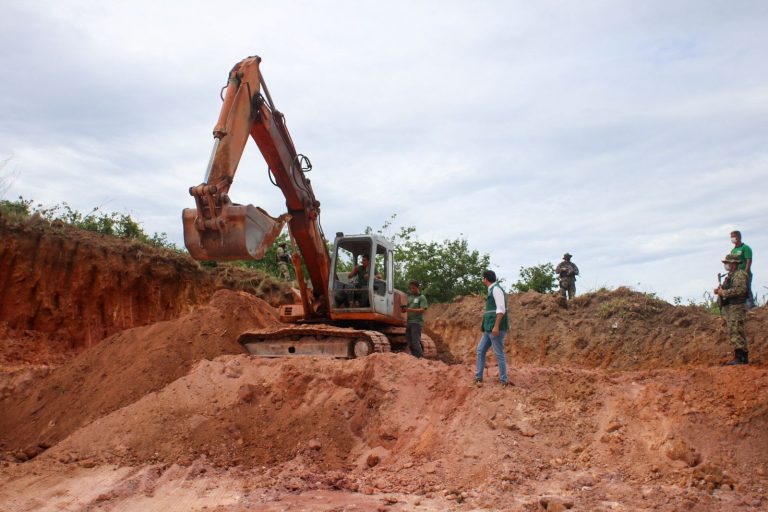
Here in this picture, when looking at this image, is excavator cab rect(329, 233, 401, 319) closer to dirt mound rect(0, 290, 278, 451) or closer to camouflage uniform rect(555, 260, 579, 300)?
dirt mound rect(0, 290, 278, 451)

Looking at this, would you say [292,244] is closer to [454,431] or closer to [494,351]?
[494,351]

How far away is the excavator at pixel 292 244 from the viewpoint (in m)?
8.55

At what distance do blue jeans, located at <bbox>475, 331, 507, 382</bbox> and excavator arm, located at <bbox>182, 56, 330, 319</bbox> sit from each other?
3.02 metres

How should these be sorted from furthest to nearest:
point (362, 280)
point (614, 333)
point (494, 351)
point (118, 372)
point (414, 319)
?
point (614, 333) < point (414, 319) < point (362, 280) < point (118, 372) < point (494, 351)

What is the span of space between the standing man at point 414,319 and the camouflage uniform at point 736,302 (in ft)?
16.8

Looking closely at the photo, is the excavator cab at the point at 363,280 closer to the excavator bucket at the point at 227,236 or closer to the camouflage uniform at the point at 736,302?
the excavator bucket at the point at 227,236

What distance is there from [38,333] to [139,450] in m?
9.29

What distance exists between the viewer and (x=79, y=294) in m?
17.3

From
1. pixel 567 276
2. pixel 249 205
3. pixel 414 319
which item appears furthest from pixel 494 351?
pixel 567 276

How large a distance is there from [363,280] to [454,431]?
4912 millimetres

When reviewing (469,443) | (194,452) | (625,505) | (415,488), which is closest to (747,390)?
(625,505)

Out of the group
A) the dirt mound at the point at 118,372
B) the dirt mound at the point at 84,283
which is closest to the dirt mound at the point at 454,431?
the dirt mound at the point at 118,372

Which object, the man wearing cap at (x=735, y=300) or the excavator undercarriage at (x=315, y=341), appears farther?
the excavator undercarriage at (x=315, y=341)

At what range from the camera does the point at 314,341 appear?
11.9 m
